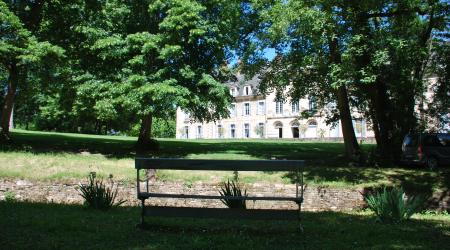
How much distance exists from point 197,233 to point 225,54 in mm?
16676

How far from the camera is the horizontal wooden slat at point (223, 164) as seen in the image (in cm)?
686

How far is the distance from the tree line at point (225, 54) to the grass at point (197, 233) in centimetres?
970

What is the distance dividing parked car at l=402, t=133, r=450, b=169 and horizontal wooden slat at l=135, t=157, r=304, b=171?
14.0 metres

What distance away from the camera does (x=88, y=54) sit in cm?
2138

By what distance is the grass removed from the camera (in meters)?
5.70

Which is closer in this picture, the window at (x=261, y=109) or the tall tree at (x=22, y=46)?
the tall tree at (x=22, y=46)

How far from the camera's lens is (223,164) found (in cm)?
693

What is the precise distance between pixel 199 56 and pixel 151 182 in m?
9.04

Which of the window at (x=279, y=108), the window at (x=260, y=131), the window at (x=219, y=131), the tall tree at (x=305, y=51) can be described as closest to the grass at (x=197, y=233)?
the tall tree at (x=305, y=51)

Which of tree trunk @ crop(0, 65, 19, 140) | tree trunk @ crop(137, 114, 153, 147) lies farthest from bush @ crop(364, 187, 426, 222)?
Result: tree trunk @ crop(0, 65, 19, 140)

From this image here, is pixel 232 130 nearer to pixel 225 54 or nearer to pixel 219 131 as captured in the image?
pixel 219 131

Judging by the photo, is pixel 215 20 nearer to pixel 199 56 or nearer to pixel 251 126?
pixel 199 56

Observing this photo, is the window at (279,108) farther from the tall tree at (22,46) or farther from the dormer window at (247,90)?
the tall tree at (22,46)

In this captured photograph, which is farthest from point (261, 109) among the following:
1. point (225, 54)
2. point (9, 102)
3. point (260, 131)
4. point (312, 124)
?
point (9, 102)
